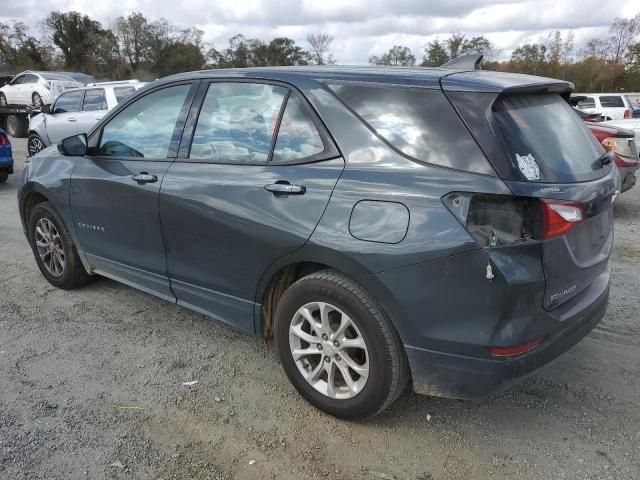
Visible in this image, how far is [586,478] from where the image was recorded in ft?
8.41

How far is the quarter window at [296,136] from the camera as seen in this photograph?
2971mm

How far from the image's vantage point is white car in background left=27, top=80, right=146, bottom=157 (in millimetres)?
A: 12109

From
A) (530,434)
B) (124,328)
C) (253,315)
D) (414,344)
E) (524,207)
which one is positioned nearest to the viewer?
(524,207)

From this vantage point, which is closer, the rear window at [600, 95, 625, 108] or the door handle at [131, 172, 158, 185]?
the door handle at [131, 172, 158, 185]

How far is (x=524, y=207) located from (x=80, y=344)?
301 cm

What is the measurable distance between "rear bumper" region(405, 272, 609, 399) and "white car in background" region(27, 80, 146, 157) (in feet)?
36.3

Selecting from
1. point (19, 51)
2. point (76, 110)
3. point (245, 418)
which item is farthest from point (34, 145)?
point (19, 51)

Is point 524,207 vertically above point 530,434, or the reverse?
point 524,207

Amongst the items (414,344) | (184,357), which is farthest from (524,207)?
(184,357)

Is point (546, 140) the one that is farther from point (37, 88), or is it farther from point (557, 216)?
point (37, 88)

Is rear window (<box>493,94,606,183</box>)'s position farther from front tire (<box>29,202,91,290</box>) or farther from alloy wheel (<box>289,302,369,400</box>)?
front tire (<box>29,202,91,290</box>)

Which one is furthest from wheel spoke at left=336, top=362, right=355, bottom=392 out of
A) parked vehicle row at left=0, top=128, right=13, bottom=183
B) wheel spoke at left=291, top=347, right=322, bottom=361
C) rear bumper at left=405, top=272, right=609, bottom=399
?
parked vehicle row at left=0, top=128, right=13, bottom=183

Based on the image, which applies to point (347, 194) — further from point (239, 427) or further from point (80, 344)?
point (80, 344)

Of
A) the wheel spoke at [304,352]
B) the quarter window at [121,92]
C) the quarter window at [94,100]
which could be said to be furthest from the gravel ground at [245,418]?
the quarter window at [121,92]
